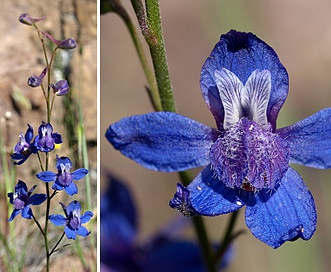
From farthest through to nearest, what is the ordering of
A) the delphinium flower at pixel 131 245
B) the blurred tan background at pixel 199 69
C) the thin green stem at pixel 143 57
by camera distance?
the blurred tan background at pixel 199 69
the delphinium flower at pixel 131 245
the thin green stem at pixel 143 57

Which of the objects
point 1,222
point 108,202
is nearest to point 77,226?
point 1,222

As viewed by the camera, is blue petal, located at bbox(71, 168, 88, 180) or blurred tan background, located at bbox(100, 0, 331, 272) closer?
blue petal, located at bbox(71, 168, 88, 180)

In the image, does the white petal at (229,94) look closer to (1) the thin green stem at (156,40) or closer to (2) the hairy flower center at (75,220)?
(1) the thin green stem at (156,40)

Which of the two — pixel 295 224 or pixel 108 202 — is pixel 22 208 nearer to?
pixel 295 224

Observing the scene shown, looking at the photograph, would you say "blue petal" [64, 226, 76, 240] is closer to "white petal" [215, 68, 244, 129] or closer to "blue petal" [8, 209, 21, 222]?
"blue petal" [8, 209, 21, 222]

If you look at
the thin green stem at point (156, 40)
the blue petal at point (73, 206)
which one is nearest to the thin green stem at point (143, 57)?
the thin green stem at point (156, 40)

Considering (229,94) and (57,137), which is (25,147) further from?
(229,94)

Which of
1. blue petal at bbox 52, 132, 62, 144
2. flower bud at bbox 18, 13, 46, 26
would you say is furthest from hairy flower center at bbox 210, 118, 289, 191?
flower bud at bbox 18, 13, 46, 26

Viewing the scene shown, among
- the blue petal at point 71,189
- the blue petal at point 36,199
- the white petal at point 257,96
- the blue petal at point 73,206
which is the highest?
the white petal at point 257,96
